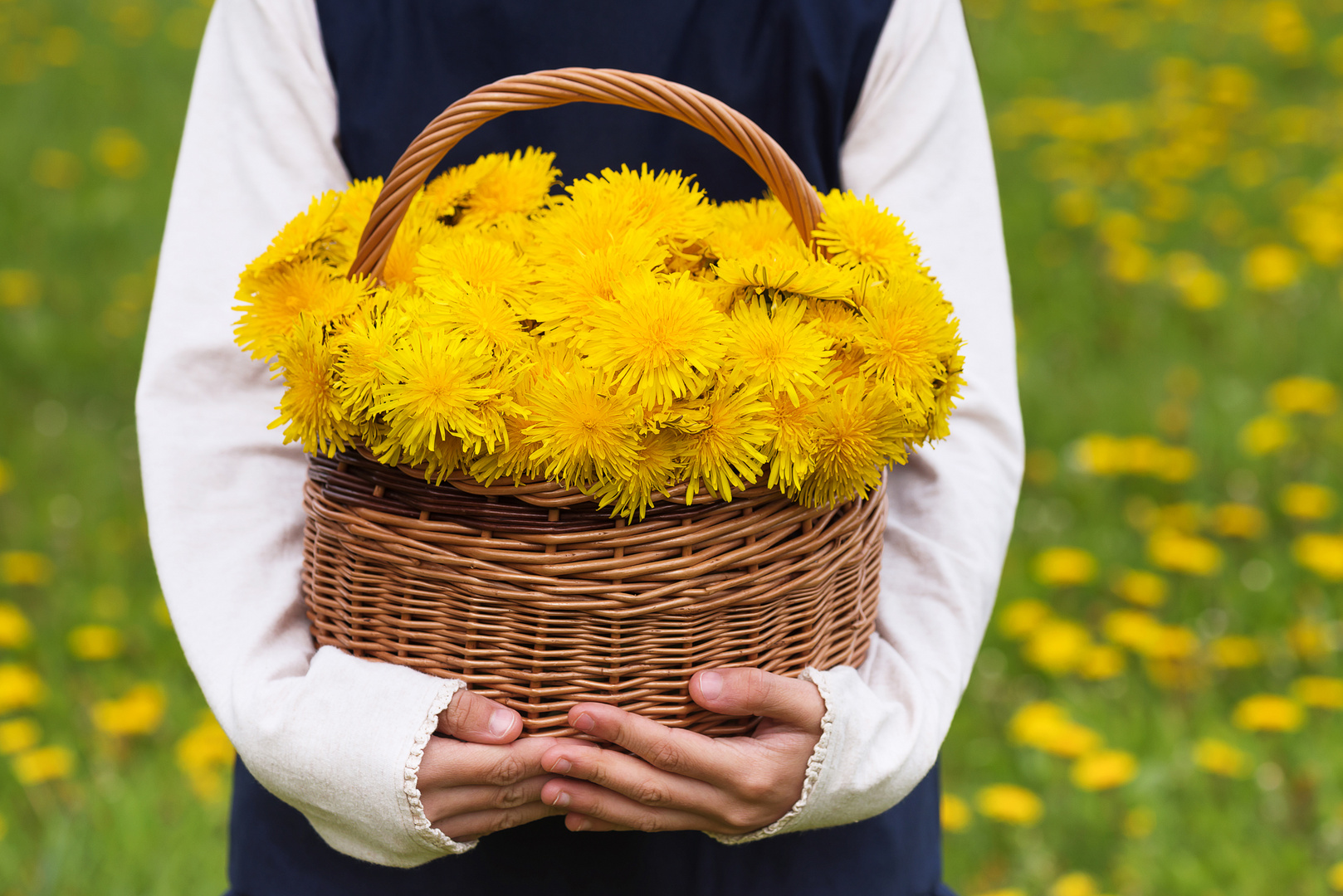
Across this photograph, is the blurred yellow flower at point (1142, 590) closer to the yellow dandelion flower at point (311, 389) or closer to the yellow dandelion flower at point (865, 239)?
the yellow dandelion flower at point (865, 239)

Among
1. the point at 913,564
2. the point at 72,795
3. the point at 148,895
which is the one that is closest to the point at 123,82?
the point at 72,795

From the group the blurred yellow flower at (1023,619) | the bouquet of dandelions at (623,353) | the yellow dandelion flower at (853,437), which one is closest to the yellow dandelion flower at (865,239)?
the bouquet of dandelions at (623,353)

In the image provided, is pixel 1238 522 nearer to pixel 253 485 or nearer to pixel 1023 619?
pixel 1023 619

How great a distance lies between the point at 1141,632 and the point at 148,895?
176 cm

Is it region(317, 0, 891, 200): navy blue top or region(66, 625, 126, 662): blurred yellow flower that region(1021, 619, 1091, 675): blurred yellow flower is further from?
region(66, 625, 126, 662): blurred yellow flower

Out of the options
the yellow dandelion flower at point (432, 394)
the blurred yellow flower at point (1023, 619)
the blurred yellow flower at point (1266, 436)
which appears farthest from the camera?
the blurred yellow flower at point (1266, 436)

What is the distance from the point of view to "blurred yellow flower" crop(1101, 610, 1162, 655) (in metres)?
2.17

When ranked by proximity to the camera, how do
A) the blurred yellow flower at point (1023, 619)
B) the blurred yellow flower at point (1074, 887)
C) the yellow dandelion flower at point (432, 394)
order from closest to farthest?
the yellow dandelion flower at point (432, 394) < the blurred yellow flower at point (1074, 887) < the blurred yellow flower at point (1023, 619)

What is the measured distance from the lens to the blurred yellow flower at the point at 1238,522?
2.41 m

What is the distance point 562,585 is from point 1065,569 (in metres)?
1.75

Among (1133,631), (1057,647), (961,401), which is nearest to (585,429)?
(961,401)

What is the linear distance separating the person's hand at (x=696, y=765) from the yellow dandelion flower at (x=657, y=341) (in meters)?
0.22

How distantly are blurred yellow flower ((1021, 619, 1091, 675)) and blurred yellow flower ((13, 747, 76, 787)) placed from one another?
1.72 meters

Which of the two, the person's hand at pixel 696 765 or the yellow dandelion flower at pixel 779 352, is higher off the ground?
the yellow dandelion flower at pixel 779 352
